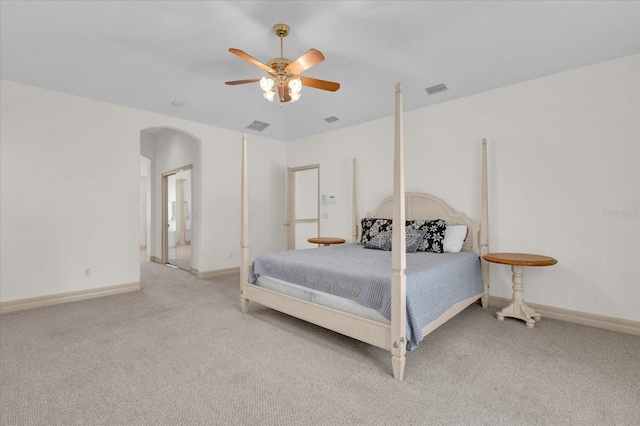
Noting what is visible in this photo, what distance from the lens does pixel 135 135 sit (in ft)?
14.2

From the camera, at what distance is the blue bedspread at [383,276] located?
2.16 metres

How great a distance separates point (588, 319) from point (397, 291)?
7.87ft

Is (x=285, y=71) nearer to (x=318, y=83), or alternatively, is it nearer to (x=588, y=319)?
(x=318, y=83)

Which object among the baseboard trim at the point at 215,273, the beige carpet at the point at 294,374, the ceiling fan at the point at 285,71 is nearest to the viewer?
the beige carpet at the point at 294,374

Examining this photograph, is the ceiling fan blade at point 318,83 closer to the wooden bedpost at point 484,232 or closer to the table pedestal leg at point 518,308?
the wooden bedpost at point 484,232

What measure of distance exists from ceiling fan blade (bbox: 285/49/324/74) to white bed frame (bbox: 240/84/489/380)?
741mm

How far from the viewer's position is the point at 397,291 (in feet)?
6.53

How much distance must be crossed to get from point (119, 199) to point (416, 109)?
4.32 metres

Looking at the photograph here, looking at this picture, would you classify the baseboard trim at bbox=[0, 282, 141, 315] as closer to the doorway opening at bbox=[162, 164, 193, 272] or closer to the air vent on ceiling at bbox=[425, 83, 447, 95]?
the doorway opening at bbox=[162, 164, 193, 272]

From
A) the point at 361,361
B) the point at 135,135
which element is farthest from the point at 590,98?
the point at 135,135

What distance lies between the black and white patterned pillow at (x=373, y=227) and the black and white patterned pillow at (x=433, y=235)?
0.42 meters

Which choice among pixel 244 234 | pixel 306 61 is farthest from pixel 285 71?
pixel 244 234

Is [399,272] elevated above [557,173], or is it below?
below

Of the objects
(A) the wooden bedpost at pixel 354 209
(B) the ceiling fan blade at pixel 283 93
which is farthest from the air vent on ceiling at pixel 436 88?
(B) the ceiling fan blade at pixel 283 93
